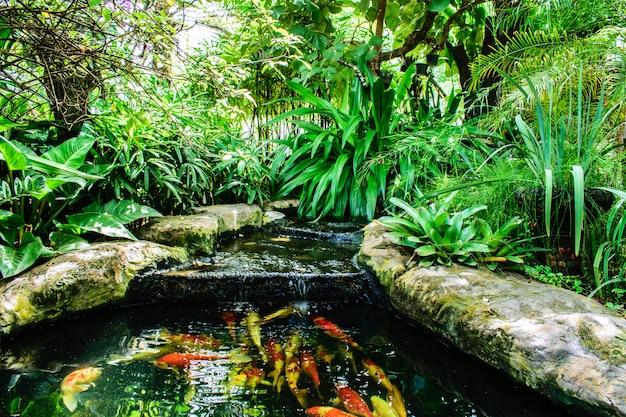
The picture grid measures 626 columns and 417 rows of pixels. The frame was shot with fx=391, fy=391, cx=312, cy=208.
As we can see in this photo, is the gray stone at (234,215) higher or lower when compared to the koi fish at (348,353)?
higher

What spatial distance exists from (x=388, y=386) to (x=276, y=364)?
1.63 feet

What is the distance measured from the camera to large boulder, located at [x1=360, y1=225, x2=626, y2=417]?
1.30m

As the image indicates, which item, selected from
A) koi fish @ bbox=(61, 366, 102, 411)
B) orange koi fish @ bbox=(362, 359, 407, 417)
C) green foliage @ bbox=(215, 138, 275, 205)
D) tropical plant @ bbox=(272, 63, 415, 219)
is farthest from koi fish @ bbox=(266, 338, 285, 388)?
green foliage @ bbox=(215, 138, 275, 205)

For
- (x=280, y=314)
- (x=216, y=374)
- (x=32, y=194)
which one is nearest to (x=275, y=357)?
(x=216, y=374)

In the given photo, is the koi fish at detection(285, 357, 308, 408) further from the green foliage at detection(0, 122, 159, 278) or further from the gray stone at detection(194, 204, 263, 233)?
the gray stone at detection(194, 204, 263, 233)

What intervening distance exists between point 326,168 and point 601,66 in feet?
8.49

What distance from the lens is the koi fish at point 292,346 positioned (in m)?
1.84

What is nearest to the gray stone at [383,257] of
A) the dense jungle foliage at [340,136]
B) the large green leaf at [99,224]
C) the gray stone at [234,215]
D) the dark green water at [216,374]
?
the dense jungle foliage at [340,136]

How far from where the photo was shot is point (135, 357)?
6.01 ft

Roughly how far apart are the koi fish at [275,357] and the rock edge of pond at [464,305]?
75cm

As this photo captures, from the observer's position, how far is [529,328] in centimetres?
153

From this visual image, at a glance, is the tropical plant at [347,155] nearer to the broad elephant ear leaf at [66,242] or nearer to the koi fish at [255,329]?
the koi fish at [255,329]

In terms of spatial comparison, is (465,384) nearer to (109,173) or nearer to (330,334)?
(330,334)

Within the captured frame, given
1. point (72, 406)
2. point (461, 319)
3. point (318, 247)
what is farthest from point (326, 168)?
point (72, 406)
